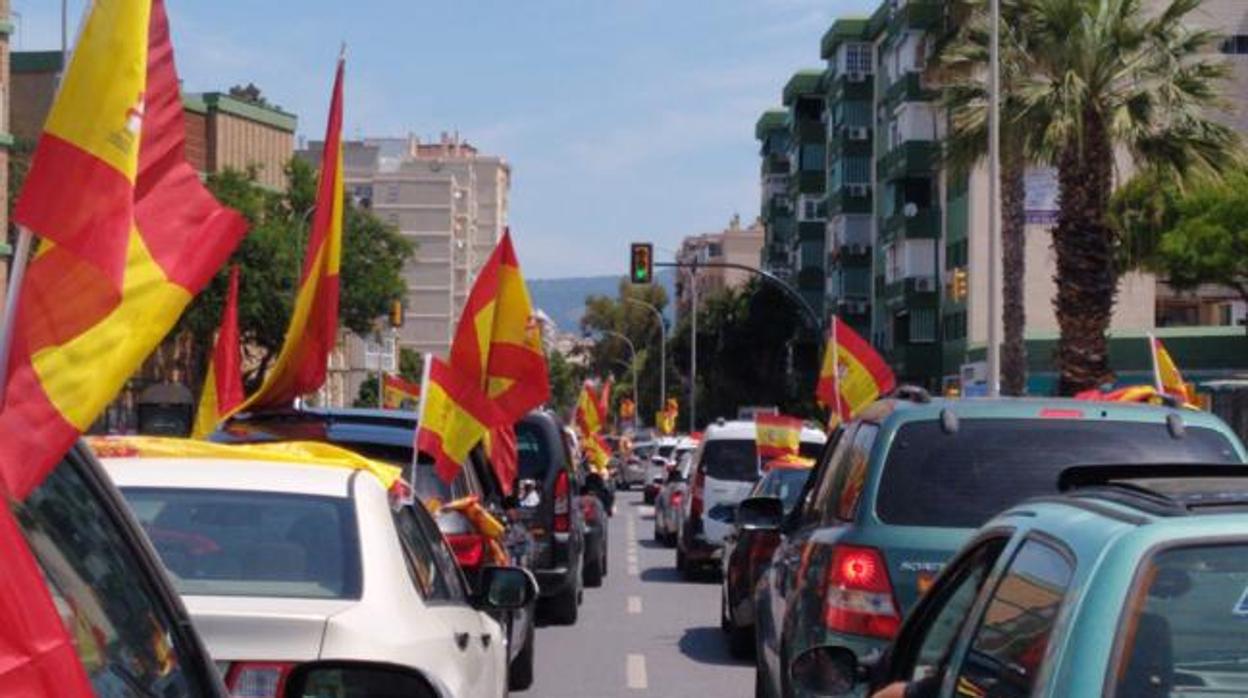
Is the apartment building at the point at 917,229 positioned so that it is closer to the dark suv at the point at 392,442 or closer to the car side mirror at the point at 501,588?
the dark suv at the point at 392,442

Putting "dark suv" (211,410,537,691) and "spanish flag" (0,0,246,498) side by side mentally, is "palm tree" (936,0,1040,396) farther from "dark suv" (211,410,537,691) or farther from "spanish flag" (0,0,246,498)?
"spanish flag" (0,0,246,498)

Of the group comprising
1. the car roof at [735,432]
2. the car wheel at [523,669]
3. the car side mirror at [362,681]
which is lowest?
the car wheel at [523,669]

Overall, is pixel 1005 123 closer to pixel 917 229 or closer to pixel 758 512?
pixel 758 512

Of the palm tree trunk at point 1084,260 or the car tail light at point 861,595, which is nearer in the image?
the car tail light at point 861,595

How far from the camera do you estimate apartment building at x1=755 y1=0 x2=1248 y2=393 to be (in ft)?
180

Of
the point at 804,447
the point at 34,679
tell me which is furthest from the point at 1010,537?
the point at 804,447

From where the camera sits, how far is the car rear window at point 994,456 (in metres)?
8.45

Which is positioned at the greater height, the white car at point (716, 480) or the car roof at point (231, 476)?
the car roof at point (231, 476)

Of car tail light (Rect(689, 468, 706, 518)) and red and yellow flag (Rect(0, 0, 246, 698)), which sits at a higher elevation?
red and yellow flag (Rect(0, 0, 246, 698))

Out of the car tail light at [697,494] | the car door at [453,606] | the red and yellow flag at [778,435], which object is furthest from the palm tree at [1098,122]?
the car door at [453,606]

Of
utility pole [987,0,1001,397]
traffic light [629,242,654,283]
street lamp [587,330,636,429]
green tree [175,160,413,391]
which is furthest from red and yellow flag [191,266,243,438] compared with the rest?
street lamp [587,330,636,429]

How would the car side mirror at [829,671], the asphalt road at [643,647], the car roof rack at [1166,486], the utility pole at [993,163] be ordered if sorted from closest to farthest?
the car roof rack at [1166,486] → the car side mirror at [829,671] → the asphalt road at [643,647] → the utility pole at [993,163]

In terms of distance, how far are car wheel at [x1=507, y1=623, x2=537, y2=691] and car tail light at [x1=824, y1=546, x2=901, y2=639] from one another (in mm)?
5290

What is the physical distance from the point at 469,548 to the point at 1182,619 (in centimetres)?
804
